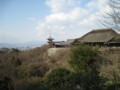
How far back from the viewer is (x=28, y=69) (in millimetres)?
16219

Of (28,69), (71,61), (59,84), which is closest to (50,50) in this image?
(28,69)

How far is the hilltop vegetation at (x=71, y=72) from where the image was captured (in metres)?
7.42

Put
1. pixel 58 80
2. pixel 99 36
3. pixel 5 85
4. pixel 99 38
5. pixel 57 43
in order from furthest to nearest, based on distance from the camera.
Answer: pixel 57 43 → pixel 99 36 → pixel 99 38 → pixel 5 85 → pixel 58 80

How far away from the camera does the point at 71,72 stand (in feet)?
26.5

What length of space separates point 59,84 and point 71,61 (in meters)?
5.86

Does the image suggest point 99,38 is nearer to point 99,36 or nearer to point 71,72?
point 99,36

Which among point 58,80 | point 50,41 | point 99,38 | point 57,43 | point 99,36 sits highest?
point 99,36

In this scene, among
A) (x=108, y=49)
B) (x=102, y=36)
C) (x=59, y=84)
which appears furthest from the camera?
(x=102, y=36)

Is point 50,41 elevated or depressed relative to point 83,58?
elevated

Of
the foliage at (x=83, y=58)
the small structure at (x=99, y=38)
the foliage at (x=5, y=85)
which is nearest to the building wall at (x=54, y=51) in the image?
the small structure at (x=99, y=38)

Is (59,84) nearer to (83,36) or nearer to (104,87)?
(104,87)

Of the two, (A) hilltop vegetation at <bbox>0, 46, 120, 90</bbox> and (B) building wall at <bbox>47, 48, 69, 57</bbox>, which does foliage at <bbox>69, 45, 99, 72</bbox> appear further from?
(B) building wall at <bbox>47, 48, 69, 57</bbox>

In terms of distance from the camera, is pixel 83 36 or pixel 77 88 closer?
pixel 77 88

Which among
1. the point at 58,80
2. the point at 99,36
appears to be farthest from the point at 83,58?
the point at 99,36
